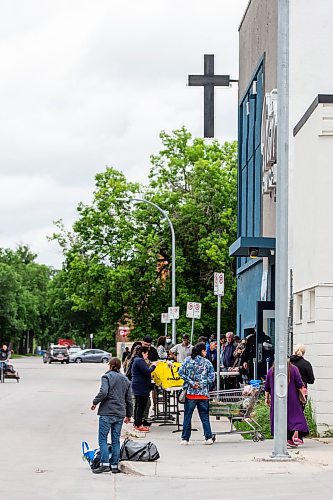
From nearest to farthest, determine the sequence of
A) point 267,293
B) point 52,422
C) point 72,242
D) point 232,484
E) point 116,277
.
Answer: point 232,484, point 52,422, point 267,293, point 116,277, point 72,242

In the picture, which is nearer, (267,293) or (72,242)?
(267,293)

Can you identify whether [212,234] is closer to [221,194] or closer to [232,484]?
[221,194]

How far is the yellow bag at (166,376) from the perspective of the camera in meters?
20.7

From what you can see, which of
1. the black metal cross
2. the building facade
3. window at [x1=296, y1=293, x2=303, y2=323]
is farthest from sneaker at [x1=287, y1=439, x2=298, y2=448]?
the black metal cross

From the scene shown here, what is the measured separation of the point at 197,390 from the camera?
18.2 m

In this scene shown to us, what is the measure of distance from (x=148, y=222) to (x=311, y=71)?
25826 millimetres

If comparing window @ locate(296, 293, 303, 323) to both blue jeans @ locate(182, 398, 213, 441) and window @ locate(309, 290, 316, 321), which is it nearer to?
window @ locate(309, 290, 316, 321)

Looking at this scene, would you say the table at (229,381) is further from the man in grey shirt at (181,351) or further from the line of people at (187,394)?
the man in grey shirt at (181,351)

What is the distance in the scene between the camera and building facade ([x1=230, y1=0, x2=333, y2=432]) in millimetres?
19484

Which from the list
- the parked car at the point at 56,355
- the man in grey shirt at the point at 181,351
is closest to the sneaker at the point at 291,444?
the man in grey shirt at the point at 181,351

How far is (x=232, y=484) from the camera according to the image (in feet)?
44.2

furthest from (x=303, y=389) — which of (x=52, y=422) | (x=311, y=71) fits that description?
(x=311, y=71)

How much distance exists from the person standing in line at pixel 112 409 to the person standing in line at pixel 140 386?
17.4 feet

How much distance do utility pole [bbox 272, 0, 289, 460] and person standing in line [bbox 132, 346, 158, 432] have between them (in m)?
5.44
